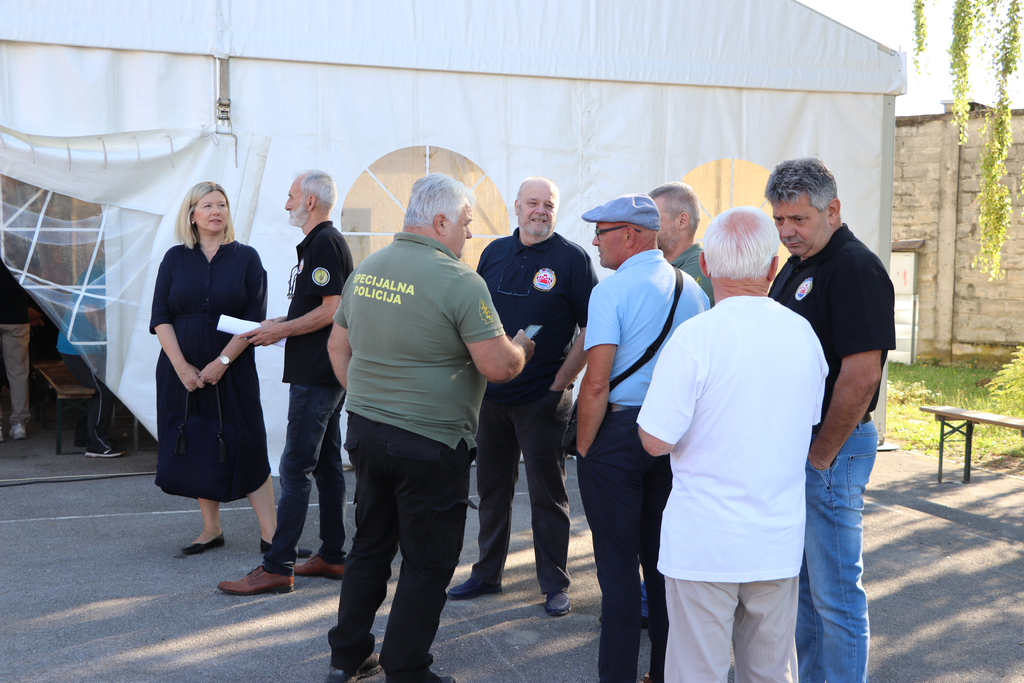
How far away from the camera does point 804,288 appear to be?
8.51 feet

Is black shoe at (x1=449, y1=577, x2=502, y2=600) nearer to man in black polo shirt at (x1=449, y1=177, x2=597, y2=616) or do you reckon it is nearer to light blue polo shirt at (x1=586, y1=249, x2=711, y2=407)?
man in black polo shirt at (x1=449, y1=177, x2=597, y2=616)

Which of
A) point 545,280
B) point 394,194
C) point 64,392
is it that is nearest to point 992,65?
point 394,194

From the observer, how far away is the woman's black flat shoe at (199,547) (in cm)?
434

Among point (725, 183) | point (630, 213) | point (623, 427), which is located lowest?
point (623, 427)

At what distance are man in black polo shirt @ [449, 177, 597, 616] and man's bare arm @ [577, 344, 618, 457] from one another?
82cm

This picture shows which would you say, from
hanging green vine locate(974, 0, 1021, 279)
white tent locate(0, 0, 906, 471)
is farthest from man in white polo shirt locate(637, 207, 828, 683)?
hanging green vine locate(974, 0, 1021, 279)

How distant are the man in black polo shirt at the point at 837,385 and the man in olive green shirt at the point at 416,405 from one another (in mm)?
997

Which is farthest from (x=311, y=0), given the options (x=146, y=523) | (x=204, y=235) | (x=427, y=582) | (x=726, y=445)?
(x=726, y=445)

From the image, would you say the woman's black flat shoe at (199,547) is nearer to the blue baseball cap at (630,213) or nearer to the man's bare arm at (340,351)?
the man's bare arm at (340,351)

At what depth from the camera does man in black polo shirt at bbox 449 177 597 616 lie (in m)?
3.73

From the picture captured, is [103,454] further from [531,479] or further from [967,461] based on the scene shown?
[967,461]

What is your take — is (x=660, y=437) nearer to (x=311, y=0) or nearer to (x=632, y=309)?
(x=632, y=309)

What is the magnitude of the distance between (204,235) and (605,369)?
95.1 inches

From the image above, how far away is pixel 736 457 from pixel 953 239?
1364 centimetres
